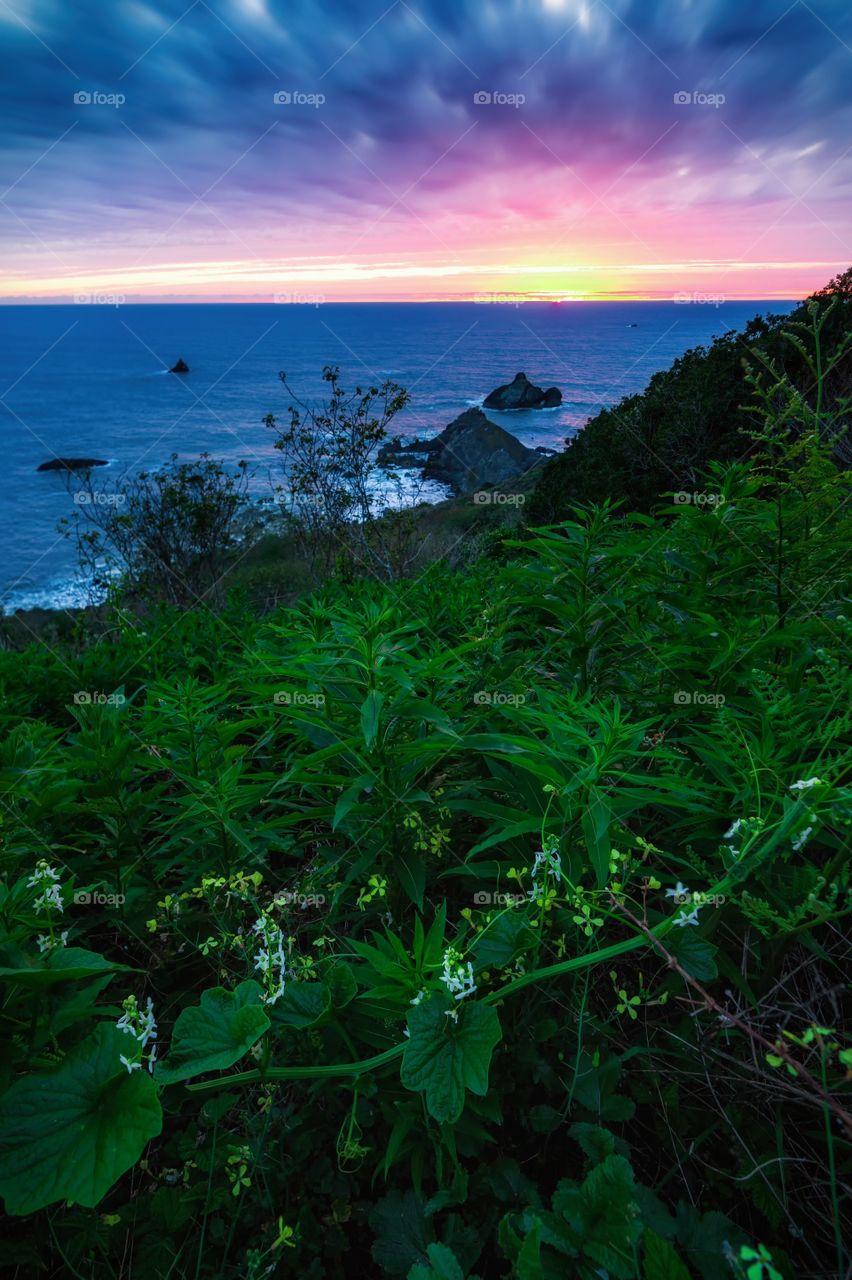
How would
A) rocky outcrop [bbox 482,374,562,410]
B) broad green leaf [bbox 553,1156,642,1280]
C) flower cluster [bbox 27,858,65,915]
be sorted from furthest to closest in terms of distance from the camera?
rocky outcrop [bbox 482,374,562,410], flower cluster [bbox 27,858,65,915], broad green leaf [bbox 553,1156,642,1280]

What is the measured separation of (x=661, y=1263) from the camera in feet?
3.08

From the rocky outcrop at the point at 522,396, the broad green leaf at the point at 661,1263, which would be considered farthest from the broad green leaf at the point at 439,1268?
the rocky outcrop at the point at 522,396

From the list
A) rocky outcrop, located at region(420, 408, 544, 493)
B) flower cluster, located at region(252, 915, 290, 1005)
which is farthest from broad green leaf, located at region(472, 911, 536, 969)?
rocky outcrop, located at region(420, 408, 544, 493)

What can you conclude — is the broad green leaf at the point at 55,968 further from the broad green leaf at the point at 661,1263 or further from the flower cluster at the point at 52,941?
the broad green leaf at the point at 661,1263

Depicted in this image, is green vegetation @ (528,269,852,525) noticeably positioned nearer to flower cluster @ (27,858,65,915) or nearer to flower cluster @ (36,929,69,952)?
flower cluster @ (27,858,65,915)

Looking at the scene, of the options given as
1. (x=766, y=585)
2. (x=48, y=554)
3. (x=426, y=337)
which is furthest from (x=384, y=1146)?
(x=426, y=337)

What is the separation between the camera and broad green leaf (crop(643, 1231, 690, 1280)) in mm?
925

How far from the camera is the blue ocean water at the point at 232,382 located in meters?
34.0

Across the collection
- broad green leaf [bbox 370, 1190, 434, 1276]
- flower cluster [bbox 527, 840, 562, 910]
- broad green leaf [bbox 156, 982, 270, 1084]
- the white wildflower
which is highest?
the white wildflower

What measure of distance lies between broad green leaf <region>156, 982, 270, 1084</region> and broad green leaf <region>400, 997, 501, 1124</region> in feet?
0.86

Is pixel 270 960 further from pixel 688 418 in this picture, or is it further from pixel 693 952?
pixel 688 418

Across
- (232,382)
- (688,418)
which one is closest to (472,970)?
(688,418)

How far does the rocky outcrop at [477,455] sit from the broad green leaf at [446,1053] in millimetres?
32271

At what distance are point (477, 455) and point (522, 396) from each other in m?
16.8
